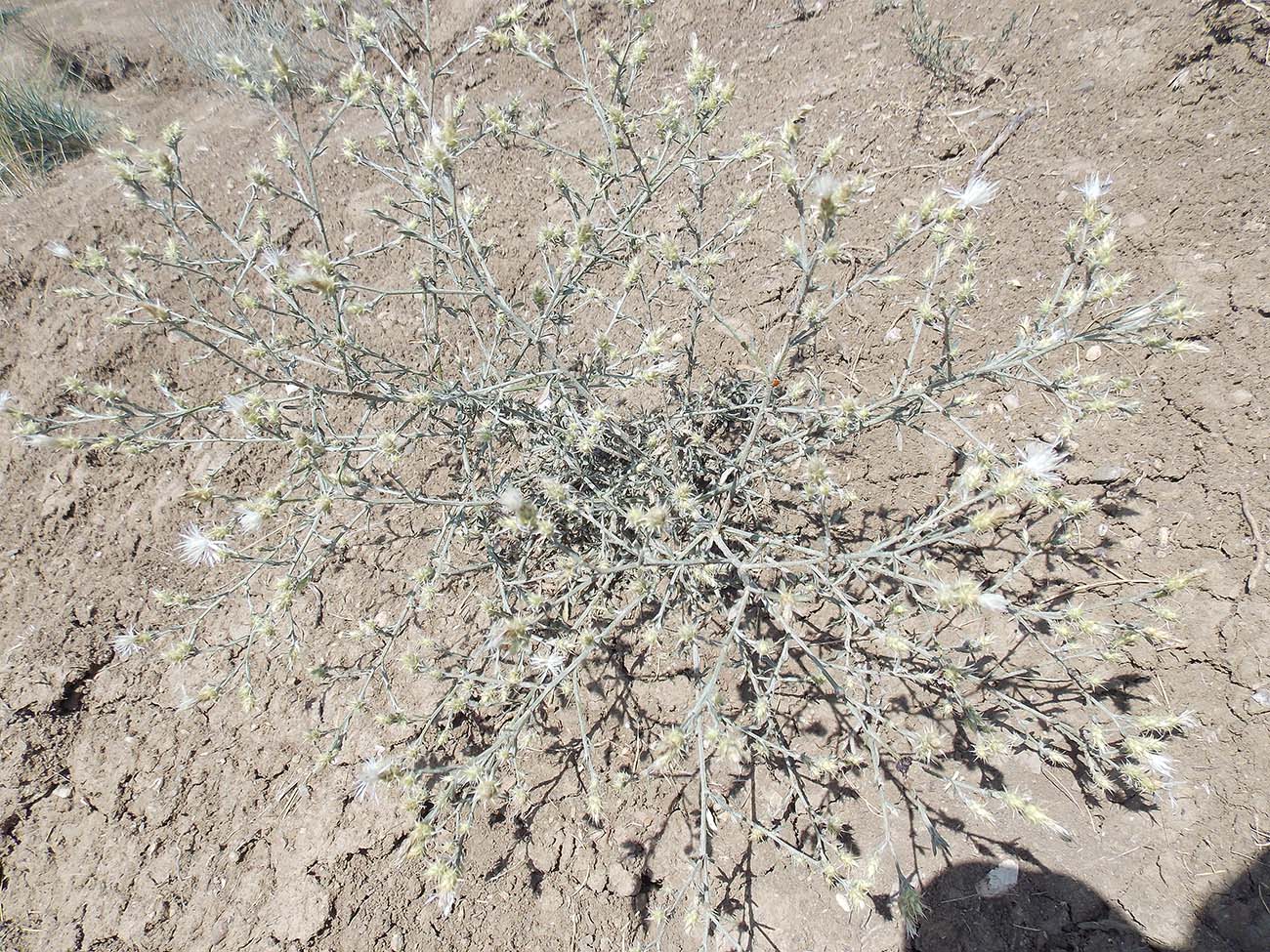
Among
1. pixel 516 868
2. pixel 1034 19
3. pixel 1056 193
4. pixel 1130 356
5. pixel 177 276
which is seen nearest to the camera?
pixel 516 868

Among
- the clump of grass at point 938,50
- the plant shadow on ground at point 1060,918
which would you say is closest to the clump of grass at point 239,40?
the clump of grass at point 938,50

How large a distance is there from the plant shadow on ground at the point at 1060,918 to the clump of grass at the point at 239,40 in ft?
18.0

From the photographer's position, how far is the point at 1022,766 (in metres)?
2.04

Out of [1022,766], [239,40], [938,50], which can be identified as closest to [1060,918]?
[1022,766]

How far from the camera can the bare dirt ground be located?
190cm

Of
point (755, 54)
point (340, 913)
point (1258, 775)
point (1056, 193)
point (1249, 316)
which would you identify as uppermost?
point (755, 54)

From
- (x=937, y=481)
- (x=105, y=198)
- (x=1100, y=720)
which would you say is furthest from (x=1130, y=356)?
(x=105, y=198)

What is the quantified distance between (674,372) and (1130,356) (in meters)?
1.69

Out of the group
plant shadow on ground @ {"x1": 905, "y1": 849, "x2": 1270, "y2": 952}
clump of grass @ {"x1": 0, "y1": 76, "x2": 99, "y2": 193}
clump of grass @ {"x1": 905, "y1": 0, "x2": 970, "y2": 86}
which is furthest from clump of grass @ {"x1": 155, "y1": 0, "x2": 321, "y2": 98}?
plant shadow on ground @ {"x1": 905, "y1": 849, "x2": 1270, "y2": 952}

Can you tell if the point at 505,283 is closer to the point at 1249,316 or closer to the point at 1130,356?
the point at 1130,356

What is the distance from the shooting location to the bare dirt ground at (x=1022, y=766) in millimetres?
1903

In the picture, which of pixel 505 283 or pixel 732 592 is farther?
pixel 505 283

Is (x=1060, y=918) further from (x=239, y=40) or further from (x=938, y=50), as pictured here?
(x=239, y=40)

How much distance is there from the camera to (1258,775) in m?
1.85
